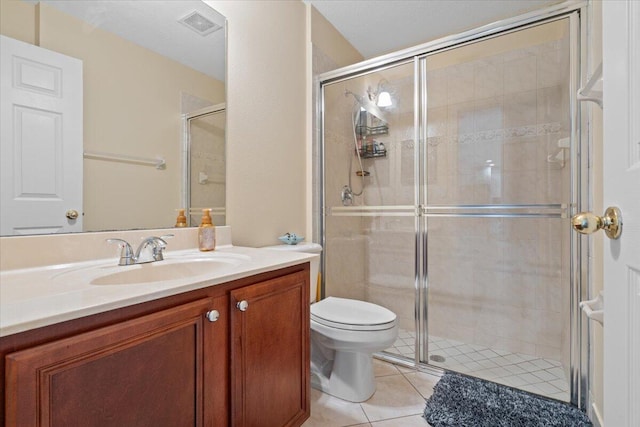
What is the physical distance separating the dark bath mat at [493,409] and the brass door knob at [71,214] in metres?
1.73

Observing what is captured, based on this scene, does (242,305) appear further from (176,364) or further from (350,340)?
(350,340)

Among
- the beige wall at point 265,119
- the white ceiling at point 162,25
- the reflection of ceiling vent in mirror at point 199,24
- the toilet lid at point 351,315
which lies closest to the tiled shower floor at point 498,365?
the toilet lid at point 351,315

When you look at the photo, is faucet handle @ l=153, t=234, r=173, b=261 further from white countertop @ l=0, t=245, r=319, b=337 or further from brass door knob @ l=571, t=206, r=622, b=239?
brass door knob @ l=571, t=206, r=622, b=239

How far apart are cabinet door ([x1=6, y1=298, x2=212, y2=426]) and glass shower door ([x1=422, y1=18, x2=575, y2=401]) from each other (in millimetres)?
1664

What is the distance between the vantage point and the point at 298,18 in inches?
83.4

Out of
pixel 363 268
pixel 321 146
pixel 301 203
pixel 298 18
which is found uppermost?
pixel 298 18

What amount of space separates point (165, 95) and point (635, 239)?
1.58m

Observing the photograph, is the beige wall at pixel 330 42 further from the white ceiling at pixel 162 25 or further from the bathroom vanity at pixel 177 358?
the bathroom vanity at pixel 177 358

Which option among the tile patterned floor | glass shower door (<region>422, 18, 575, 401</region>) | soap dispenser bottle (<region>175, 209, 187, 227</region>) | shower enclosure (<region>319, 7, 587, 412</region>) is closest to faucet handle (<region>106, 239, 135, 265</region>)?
soap dispenser bottle (<region>175, 209, 187, 227</region>)

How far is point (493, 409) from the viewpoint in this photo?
5.02ft

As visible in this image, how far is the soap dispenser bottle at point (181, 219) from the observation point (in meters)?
1.42

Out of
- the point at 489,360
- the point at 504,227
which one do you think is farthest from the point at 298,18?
the point at 489,360

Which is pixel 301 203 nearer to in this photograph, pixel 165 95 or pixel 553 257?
pixel 165 95

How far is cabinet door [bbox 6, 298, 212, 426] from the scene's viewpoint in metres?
0.56
